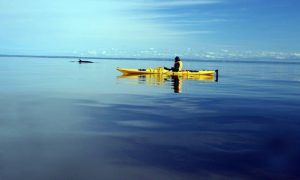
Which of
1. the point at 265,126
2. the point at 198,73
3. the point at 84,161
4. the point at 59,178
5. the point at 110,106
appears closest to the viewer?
the point at 59,178

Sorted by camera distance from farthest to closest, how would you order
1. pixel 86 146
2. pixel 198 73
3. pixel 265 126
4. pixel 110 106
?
1. pixel 198 73
2. pixel 110 106
3. pixel 265 126
4. pixel 86 146

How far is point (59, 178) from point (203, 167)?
14.2 feet

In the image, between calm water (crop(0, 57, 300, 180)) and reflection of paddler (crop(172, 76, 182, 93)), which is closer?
calm water (crop(0, 57, 300, 180))

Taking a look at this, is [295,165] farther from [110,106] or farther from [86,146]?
[110,106]

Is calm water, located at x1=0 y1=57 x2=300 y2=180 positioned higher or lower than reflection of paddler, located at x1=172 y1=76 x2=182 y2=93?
lower

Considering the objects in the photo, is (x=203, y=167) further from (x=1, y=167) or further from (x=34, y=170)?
(x=1, y=167)

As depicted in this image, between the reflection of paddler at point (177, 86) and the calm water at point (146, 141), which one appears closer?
the calm water at point (146, 141)

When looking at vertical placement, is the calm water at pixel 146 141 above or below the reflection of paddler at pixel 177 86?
below

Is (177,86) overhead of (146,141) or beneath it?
Result: overhead

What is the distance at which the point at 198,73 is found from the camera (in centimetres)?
5756

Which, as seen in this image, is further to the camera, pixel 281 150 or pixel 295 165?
pixel 281 150

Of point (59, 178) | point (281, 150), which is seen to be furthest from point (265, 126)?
point (59, 178)

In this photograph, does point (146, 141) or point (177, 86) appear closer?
point (146, 141)

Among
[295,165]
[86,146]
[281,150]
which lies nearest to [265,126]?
[281,150]
